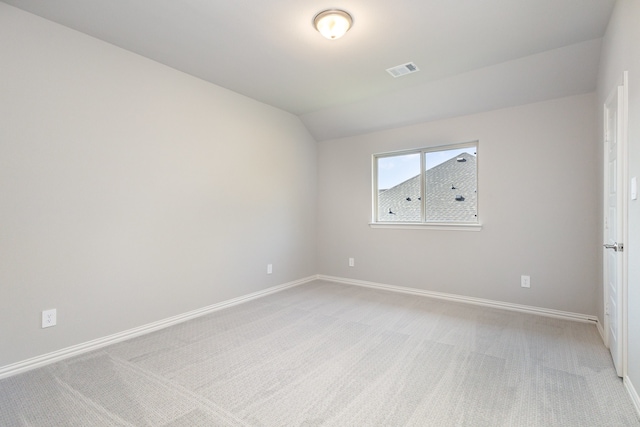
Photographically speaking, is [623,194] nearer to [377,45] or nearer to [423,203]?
[377,45]

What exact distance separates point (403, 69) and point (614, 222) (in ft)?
6.96

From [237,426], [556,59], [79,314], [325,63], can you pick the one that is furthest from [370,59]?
[79,314]

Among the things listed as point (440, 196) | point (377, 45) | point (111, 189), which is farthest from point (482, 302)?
point (111, 189)

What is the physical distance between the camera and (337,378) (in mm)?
1985

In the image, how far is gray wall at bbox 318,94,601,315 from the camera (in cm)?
299

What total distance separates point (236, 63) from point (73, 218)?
1916 millimetres

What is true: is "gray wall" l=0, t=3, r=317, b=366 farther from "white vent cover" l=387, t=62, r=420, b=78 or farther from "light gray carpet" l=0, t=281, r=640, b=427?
"white vent cover" l=387, t=62, r=420, b=78

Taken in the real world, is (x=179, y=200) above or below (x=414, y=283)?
above

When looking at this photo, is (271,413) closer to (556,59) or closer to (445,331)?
(445,331)

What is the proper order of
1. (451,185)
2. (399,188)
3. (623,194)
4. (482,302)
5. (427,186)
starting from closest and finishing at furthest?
(623,194), (482,302), (451,185), (427,186), (399,188)

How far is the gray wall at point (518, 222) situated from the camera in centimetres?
299

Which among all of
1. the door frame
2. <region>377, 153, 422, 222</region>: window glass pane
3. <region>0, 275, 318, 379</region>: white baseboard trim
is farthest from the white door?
<region>0, 275, 318, 379</region>: white baseboard trim

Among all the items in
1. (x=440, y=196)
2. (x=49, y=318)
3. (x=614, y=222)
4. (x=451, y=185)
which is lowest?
(x=49, y=318)

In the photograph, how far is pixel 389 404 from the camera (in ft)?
5.60
